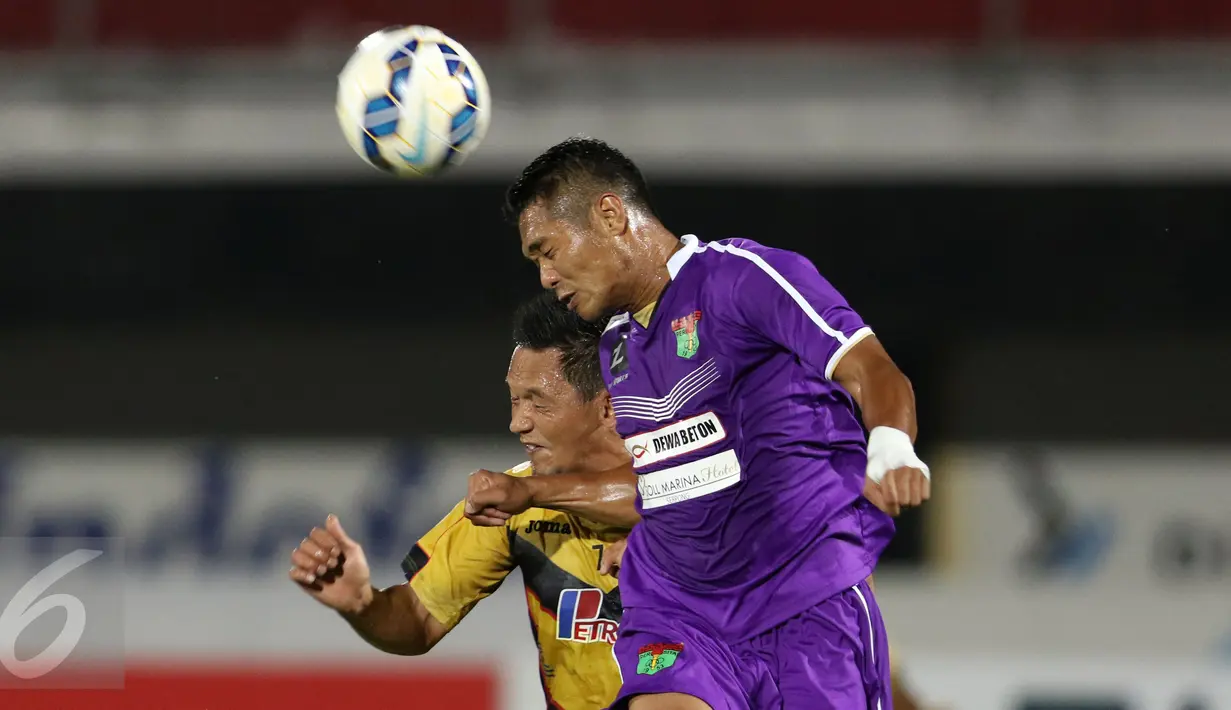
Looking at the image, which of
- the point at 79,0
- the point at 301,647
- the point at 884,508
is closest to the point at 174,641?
the point at 301,647

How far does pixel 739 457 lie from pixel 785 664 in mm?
497

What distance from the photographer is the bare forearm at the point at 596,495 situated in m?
3.94

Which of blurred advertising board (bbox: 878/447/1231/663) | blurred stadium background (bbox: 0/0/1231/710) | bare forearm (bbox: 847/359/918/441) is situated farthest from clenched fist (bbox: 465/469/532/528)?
blurred advertising board (bbox: 878/447/1231/663)

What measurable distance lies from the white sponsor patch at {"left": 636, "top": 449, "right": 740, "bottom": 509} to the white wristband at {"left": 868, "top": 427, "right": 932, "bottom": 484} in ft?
2.20

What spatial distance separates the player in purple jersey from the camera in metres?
3.60

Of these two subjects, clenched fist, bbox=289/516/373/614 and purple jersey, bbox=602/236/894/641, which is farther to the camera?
clenched fist, bbox=289/516/373/614

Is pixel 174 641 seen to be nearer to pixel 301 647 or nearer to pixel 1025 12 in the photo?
pixel 301 647

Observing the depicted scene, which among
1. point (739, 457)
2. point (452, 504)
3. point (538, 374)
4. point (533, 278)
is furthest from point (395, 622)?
point (533, 278)

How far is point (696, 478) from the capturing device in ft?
12.0

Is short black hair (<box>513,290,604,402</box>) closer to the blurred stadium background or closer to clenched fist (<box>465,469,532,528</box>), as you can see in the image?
clenched fist (<box>465,469,532,528</box>)

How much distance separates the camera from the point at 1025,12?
9805mm

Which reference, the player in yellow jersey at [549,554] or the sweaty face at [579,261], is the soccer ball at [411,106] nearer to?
the player in yellow jersey at [549,554]

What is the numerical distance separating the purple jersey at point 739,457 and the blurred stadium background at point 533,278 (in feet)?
17.3

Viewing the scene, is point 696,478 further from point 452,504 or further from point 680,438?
point 452,504
